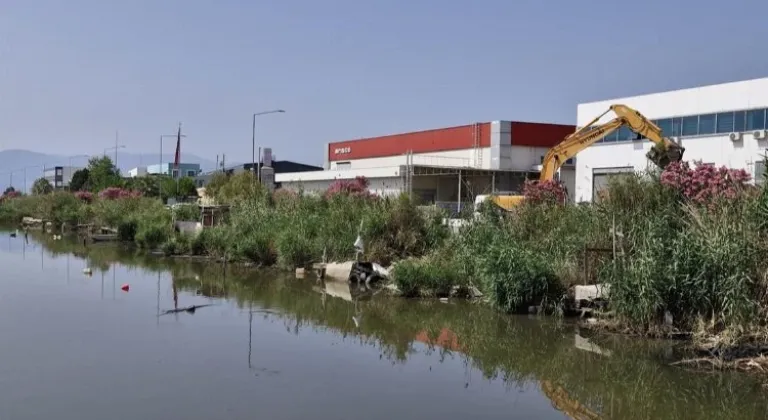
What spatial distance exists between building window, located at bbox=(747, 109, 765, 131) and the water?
21898 millimetres

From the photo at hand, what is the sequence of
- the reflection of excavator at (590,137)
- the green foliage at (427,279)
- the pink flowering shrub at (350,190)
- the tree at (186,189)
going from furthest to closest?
1. the tree at (186,189)
2. the reflection of excavator at (590,137)
3. the pink flowering shrub at (350,190)
4. the green foliage at (427,279)

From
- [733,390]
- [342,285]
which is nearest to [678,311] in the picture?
[733,390]

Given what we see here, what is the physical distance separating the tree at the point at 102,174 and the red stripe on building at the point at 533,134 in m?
41.4

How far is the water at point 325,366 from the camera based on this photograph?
9.36m

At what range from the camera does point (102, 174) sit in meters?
76.9

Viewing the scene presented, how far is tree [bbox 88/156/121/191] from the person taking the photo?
73.8 metres

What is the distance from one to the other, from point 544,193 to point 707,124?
18.0 metres

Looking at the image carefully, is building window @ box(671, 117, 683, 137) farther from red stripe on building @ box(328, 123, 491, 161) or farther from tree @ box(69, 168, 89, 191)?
tree @ box(69, 168, 89, 191)

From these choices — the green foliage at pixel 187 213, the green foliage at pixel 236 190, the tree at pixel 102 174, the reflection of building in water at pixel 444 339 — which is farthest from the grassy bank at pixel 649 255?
the tree at pixel 102 174

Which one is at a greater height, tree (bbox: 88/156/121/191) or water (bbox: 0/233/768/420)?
tree (bbox: 88/156/121/191)

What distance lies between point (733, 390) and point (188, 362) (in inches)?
316

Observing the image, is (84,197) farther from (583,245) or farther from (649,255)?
(649,255)

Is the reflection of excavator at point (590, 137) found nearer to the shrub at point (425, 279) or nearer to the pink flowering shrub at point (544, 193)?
the pink flowering shrub at point (544, 193)

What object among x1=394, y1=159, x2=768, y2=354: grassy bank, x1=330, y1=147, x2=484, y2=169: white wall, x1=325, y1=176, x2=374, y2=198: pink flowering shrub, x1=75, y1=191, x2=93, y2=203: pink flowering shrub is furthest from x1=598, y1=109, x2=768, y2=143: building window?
x1=75, y1=191, x2=93, y2=203: pink flowering shrub
